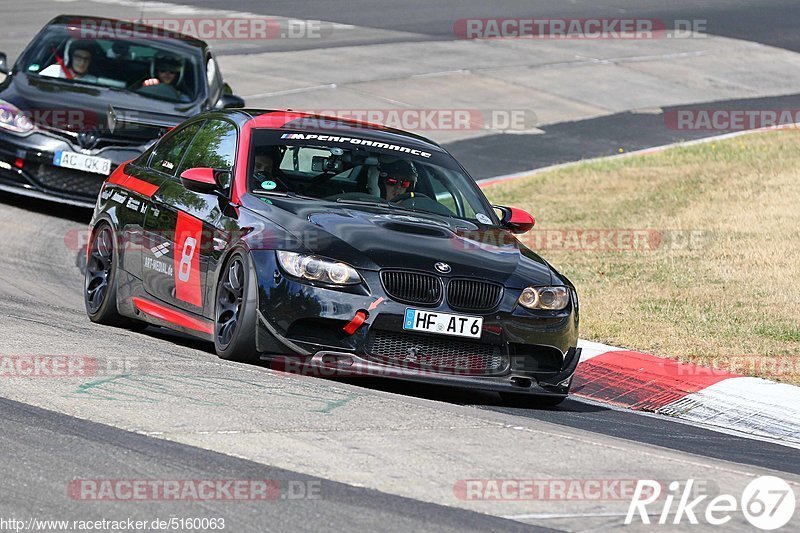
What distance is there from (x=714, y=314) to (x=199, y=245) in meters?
4.21

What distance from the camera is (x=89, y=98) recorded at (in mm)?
14078

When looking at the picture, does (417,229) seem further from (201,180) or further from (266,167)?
(201,180)

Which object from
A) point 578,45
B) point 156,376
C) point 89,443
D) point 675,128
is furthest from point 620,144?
point 89,443

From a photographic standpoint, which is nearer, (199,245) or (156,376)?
(156,376)

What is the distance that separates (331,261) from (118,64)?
782 centimetres

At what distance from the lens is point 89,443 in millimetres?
6008

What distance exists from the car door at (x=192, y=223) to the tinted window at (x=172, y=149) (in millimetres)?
80

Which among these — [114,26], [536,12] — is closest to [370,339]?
[114,26]

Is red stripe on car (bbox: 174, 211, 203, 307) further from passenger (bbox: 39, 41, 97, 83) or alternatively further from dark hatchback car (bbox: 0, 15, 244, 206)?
passenger (bbox: 39, 41, 97, 83)

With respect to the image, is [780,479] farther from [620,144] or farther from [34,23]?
[34,23]

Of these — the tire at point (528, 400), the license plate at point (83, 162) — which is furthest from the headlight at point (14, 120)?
the tire at point (528, 400)

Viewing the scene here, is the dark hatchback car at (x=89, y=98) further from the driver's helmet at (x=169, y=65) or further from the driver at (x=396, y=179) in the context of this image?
the driver at (x=396, y=179)

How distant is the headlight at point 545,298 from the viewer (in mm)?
8094

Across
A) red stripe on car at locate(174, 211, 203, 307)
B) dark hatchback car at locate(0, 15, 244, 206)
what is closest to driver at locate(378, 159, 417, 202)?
red stripe on car at locate(174, 211, 203, 307)
